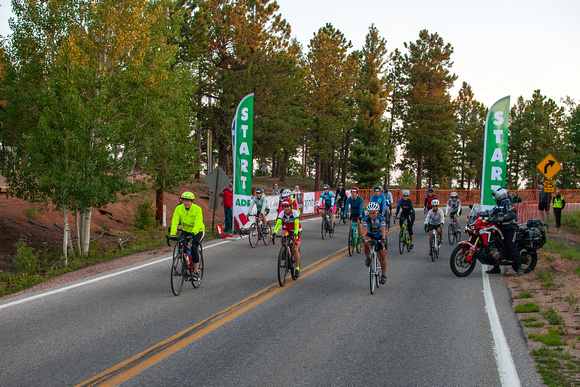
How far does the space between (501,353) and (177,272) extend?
5859 mm

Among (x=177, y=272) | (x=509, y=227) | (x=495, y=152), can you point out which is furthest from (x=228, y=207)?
(x=509, y=227)

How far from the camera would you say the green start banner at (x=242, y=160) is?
20078mm

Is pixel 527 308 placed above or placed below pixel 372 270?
below

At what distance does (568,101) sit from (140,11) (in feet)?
282

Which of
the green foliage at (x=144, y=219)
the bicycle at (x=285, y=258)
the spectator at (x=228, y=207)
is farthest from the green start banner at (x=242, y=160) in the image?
the bicycle at (x=285, y=258)

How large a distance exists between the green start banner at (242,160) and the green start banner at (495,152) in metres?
9.14

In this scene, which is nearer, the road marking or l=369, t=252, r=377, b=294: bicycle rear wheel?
the road marking

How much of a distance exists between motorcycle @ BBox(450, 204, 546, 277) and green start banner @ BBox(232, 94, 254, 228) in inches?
393

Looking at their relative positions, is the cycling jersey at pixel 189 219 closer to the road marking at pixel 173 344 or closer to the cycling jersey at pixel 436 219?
the road marking at pixel 173 344

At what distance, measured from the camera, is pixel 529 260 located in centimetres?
1271

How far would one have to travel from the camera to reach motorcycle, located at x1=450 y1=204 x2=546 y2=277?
1200 cm

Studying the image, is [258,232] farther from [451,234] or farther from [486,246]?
[486,246]

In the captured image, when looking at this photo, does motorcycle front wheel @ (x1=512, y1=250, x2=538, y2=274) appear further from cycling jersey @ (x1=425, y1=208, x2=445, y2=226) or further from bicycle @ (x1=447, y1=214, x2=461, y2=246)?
bicycle @ (x1=447, y1=214, x2=461, y2=246)

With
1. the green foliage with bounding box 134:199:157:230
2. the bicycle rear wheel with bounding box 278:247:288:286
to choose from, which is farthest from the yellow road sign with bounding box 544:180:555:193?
the green foliage with bounding box 134:199:157:230
